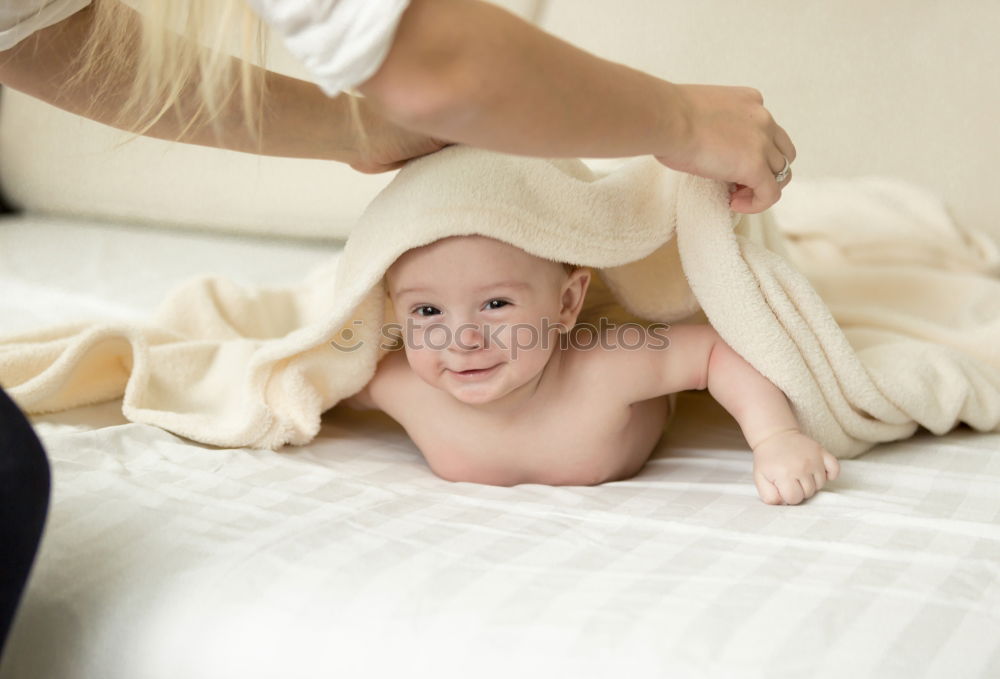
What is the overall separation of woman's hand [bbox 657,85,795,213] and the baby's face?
222 millimetres

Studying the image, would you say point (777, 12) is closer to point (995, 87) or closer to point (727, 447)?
point (995, 87)

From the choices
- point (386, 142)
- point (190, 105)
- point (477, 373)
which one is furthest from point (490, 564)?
point (190, 105)

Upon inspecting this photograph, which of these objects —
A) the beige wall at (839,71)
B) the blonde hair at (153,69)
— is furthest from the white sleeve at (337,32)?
the beige wall at (839,71)

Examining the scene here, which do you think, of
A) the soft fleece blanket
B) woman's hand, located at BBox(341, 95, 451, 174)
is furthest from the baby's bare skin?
woman's hand, located at BBox(341, 95, 451, 174)

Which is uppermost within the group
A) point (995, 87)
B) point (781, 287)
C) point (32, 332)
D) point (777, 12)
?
point (777, 12)

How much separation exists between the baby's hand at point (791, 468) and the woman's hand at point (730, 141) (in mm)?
224

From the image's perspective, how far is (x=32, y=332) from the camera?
1.21m

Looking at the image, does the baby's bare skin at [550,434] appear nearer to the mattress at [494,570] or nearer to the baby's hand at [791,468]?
the mattress at [494,570]

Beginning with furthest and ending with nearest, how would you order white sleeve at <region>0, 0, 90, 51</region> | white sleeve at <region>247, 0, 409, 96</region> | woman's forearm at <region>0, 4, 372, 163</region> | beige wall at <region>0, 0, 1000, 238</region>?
beige wall at <region>0, 0, 1000, 238</region>
woman's forearm at <region>0, 4, 372, 163</region>
white sleeve at <region>0, 0, 90, 51</region>
white sleeve at <region>247, 0, 409, 96</region>

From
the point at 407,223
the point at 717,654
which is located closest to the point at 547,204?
the point at 407,223

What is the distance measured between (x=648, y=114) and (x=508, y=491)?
42 cm

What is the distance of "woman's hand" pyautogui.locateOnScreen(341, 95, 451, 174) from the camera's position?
3.52 ft

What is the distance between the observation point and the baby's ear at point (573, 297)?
108 cm

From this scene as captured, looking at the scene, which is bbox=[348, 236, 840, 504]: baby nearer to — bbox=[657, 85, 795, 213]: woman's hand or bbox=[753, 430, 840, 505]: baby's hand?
bbox=[753, 430, 840, 505]: baby's hand
